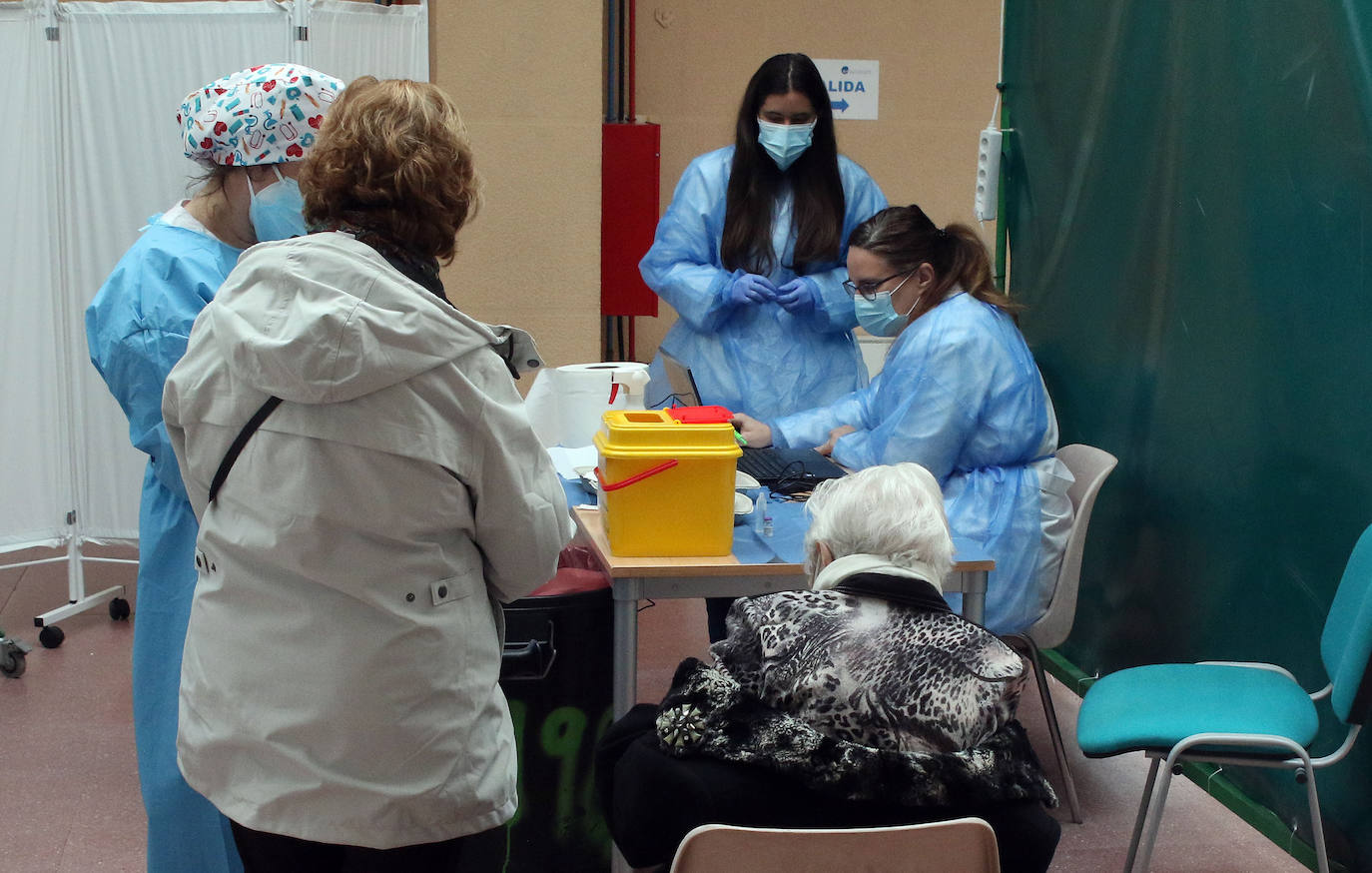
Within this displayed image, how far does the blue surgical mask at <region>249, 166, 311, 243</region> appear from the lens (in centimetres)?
176

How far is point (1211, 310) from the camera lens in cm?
258

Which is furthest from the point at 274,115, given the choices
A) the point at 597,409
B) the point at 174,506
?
the point at 597,409

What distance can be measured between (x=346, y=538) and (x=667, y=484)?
0.81 meters

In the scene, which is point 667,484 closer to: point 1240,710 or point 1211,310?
point 1240,710

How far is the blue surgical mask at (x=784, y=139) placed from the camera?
115 inches

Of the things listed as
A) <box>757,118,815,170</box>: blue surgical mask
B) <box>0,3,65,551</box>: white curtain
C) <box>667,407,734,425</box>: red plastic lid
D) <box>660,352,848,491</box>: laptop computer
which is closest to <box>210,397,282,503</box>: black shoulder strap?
<box>667,407,734,425</box>: red plastic lid

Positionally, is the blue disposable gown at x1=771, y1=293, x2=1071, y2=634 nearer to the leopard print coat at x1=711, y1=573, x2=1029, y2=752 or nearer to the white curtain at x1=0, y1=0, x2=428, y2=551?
the leopard print coat at x1=711, y1=573, x2=1029, y2=752

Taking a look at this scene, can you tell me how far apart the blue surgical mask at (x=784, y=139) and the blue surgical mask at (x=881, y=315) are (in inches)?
20.3

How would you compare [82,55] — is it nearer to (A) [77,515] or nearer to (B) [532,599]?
(A) [77,515]

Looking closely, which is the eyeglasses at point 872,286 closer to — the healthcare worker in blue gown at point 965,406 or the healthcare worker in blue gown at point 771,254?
the healthcare worker in blue gown at point 965,406

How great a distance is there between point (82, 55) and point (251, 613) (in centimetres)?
299

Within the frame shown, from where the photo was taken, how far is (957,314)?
2.44 m

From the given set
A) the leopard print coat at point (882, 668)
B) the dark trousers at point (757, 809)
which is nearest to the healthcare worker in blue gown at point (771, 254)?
the leopard print coat at point (882, 668)

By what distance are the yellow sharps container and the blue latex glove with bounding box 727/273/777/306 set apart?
96 centimetres
